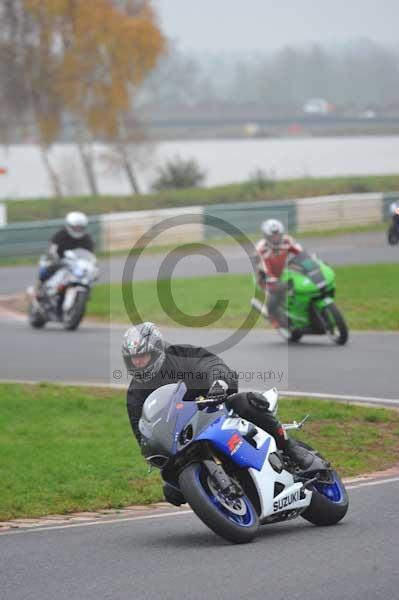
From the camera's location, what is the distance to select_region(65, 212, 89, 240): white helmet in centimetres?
1970

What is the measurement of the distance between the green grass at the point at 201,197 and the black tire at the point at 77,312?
19624 mm

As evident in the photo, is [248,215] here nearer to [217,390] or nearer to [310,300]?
[310,300]

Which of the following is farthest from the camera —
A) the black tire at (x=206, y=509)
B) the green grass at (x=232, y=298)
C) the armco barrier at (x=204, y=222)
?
the armco barrier at (x=204, y=222)

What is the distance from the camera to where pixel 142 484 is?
31.1ft

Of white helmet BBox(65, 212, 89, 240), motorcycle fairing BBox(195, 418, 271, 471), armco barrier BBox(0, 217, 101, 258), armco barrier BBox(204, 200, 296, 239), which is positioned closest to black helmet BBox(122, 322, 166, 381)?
motorcycle fairing BBox(195, 418, 271, 471)

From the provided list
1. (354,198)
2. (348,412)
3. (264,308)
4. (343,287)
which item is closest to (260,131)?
(354,198)

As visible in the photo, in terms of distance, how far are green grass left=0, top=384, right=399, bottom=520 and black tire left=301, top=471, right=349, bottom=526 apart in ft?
5.63

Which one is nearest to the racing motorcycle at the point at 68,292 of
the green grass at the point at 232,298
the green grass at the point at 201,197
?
the green grass at the point at 232,298

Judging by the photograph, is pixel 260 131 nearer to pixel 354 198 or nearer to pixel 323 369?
pixel 354 198

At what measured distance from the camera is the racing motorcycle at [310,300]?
16.4 metres

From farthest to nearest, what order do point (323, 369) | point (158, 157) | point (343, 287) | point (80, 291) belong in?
point (158, 157) < point (343, 287) < point (80, 291) < point (323, 369)

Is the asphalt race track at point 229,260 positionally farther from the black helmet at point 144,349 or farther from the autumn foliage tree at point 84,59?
the autumn foliage tree at point 84,59

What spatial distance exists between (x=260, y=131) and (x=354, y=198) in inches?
1878

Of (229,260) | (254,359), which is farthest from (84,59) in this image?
(254,359)
